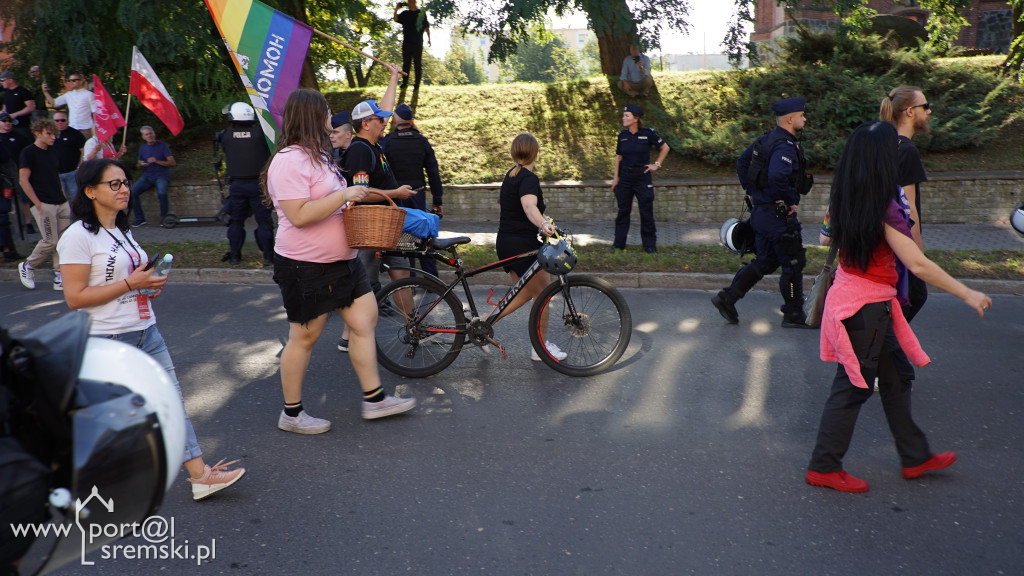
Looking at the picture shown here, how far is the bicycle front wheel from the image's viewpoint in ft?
17.6

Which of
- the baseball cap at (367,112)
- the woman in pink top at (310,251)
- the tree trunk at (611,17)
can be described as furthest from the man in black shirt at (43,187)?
the tree trunk at (611,17)

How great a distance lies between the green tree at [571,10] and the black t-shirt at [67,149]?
626 centimetres

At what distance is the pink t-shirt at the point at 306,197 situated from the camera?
13.3 ft

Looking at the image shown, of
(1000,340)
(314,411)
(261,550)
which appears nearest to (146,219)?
(314,411)

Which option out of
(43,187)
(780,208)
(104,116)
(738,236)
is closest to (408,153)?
(738,236)

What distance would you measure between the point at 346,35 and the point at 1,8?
765 cm

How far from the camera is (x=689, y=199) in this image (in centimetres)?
1291

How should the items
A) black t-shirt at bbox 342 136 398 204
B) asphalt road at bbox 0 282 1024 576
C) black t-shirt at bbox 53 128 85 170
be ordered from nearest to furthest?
asphalt road at bbox 0 282 1024 576 < black t-shirt at bbox 342 136 398 204 < black t-shirt at bbox 53 128 85 170

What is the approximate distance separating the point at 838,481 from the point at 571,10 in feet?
36.9

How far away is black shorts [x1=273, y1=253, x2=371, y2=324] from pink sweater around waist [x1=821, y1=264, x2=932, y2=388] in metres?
2.55

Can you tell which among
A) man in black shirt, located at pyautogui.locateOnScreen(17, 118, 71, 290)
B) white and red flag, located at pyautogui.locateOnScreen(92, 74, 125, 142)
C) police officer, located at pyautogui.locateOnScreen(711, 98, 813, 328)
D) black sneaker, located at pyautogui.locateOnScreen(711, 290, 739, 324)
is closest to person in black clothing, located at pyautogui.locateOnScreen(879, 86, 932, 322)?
police officer, located at pyautogui.locateOnScreen(711, 98, 813, 328)

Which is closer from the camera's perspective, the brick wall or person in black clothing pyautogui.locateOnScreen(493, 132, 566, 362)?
person in black clothing pyautogui.locateOnScreen(493, 132, 566, 362)

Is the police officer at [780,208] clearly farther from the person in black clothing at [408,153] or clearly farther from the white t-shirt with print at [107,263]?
the white t-shirt with print at [107,263]

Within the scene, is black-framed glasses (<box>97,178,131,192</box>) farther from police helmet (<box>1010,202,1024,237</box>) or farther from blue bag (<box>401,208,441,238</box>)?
police helmet (<box>1010,202,1024,237</box>)
